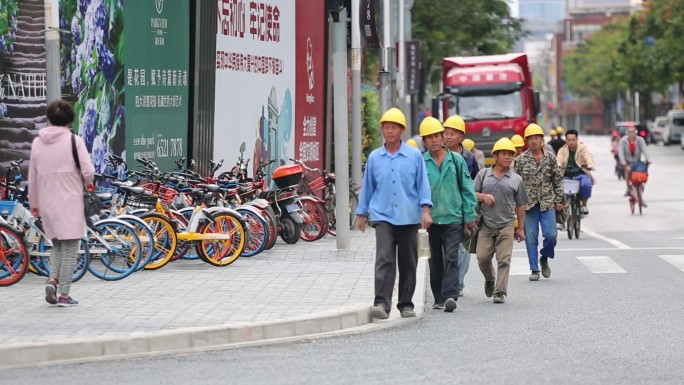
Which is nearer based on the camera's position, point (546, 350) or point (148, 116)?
point (546, 350)

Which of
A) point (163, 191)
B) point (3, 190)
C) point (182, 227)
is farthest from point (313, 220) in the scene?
point (3, 190)

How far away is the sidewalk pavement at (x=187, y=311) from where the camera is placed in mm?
9742

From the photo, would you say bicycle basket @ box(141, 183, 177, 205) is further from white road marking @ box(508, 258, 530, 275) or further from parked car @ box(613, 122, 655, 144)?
parked car @ box(613, 122, 655, 144)

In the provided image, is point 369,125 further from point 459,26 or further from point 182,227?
point 459,26

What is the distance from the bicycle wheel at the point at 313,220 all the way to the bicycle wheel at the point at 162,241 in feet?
18.2

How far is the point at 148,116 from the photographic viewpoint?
19.0m

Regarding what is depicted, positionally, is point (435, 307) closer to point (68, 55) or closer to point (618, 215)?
point (68, 55)

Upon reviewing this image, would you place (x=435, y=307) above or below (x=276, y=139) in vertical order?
below

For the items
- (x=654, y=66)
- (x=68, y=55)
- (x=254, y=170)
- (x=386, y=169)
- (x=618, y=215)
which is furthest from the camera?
(x=654, y=66)

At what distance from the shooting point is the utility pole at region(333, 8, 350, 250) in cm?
1834

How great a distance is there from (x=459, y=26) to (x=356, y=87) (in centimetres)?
3062

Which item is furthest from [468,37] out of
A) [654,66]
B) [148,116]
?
[148,116]

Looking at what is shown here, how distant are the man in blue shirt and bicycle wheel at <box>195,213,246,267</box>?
15.3ft

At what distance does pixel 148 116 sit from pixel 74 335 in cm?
929
